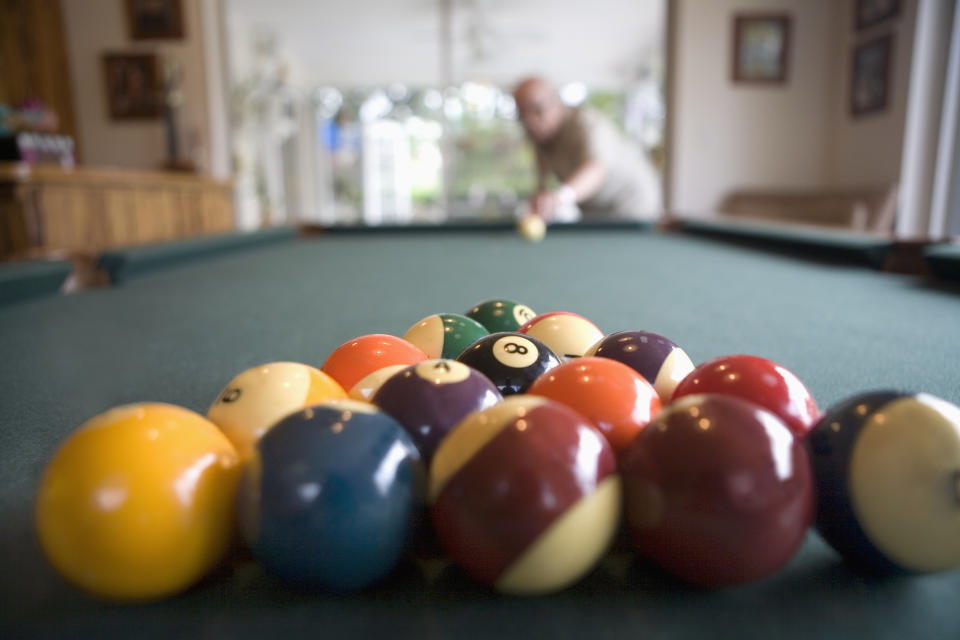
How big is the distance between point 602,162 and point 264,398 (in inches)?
149

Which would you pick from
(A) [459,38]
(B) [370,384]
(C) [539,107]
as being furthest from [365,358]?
(A) [459,38]

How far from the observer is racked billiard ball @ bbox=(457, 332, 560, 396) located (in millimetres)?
855

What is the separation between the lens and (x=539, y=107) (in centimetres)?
431

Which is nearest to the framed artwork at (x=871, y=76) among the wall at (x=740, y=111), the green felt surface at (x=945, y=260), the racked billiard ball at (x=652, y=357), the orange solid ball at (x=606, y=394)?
the wall at (x=740, y=111)

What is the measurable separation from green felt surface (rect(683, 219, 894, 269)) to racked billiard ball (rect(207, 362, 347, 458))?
2.07m

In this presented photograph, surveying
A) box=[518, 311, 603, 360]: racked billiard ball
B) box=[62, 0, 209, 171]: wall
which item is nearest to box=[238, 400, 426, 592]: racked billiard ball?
box=[518, 311, 603, 360]: racked billiard ball

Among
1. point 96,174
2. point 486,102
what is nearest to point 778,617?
point 96,174

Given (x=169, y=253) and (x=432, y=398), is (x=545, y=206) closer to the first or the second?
(x=169, y=253)

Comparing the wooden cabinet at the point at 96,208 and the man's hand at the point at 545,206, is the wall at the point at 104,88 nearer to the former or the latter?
the wooden cabinet at the point at 96,208

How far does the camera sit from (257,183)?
28.3 ft

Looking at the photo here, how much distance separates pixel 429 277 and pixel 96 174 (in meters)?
3.15

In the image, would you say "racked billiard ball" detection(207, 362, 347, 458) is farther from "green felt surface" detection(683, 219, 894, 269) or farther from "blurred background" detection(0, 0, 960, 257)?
"blurred background" detection(0, 0, 960, 257)

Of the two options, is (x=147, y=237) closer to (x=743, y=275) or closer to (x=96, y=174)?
(x=96, y=174)

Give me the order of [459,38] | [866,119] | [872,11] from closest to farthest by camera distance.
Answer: [872,11] < [866,119] < [459,38]
